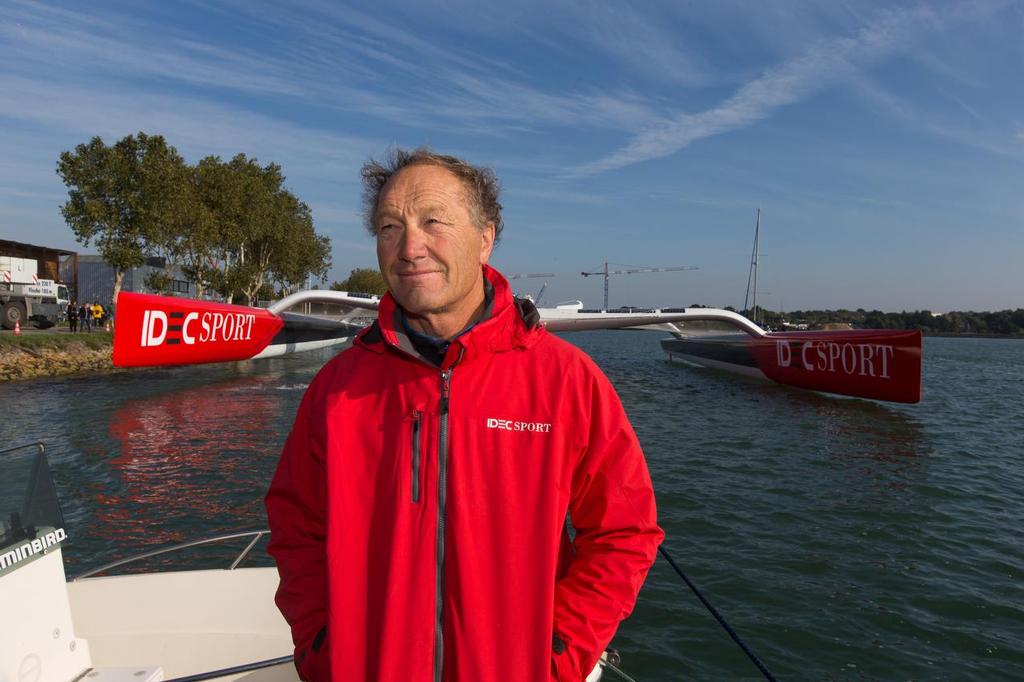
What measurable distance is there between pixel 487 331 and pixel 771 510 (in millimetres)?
5729

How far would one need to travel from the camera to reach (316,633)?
1197 mm

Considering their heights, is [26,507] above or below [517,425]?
below

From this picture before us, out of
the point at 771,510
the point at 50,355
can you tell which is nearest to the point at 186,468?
the point at 771,510

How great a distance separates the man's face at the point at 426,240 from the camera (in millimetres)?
1212

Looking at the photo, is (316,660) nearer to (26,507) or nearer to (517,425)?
(517,425)

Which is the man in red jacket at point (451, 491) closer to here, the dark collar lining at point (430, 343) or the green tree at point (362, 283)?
the dark collar lining at point (430, 343)

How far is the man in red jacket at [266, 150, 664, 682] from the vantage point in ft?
3.63

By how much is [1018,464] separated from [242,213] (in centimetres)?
2909

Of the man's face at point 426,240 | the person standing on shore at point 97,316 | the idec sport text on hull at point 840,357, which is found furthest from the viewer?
the person standing on shore at point 97,316

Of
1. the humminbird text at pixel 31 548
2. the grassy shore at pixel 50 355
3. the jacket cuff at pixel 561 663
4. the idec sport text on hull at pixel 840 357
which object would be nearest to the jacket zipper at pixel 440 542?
the jacket cuff at pixel 561 663

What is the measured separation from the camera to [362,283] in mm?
78000

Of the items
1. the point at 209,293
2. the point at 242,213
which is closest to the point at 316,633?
the point at 242,213

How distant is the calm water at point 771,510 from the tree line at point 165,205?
30.3ft

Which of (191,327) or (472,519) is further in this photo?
(191,327)
